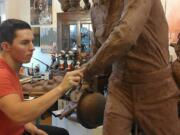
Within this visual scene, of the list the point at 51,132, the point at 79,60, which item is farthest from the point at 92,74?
the point at 79,60

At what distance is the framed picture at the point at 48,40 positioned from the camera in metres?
5.25

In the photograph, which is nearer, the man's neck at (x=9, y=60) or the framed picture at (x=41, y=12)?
the man's neck at (x=9, y=60)

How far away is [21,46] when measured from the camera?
1.69 meters

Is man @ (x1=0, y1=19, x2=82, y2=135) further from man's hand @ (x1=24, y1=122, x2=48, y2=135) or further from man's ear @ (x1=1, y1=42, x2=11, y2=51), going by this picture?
man's hand @ (x1=24, y1=122, x2=48, y2=135)

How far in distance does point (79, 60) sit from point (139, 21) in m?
2.52

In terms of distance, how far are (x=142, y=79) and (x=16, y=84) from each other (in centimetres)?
66

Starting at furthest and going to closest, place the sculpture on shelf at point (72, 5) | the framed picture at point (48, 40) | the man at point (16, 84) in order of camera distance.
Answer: the framed picture at point (48, 40)
the sculpture on shelf at point (72, 5)
the man at point (16, 84)

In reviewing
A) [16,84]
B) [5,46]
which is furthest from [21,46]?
[16,84]

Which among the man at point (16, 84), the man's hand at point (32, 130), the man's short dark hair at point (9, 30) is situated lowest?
the man's hand at point (32, 130)

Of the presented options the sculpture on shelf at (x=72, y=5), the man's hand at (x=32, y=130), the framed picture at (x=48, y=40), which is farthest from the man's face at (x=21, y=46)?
the framed picture at (x=48, y=40)

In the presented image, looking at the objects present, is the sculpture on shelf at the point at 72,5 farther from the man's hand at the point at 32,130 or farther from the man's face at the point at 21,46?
the man's face at the point at 21,46

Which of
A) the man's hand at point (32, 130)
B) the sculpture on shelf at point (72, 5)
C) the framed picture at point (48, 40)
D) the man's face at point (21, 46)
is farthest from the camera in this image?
the framed picture at point (48, 40)

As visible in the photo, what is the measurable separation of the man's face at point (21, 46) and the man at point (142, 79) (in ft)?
1.13

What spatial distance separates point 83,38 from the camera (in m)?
4.31
